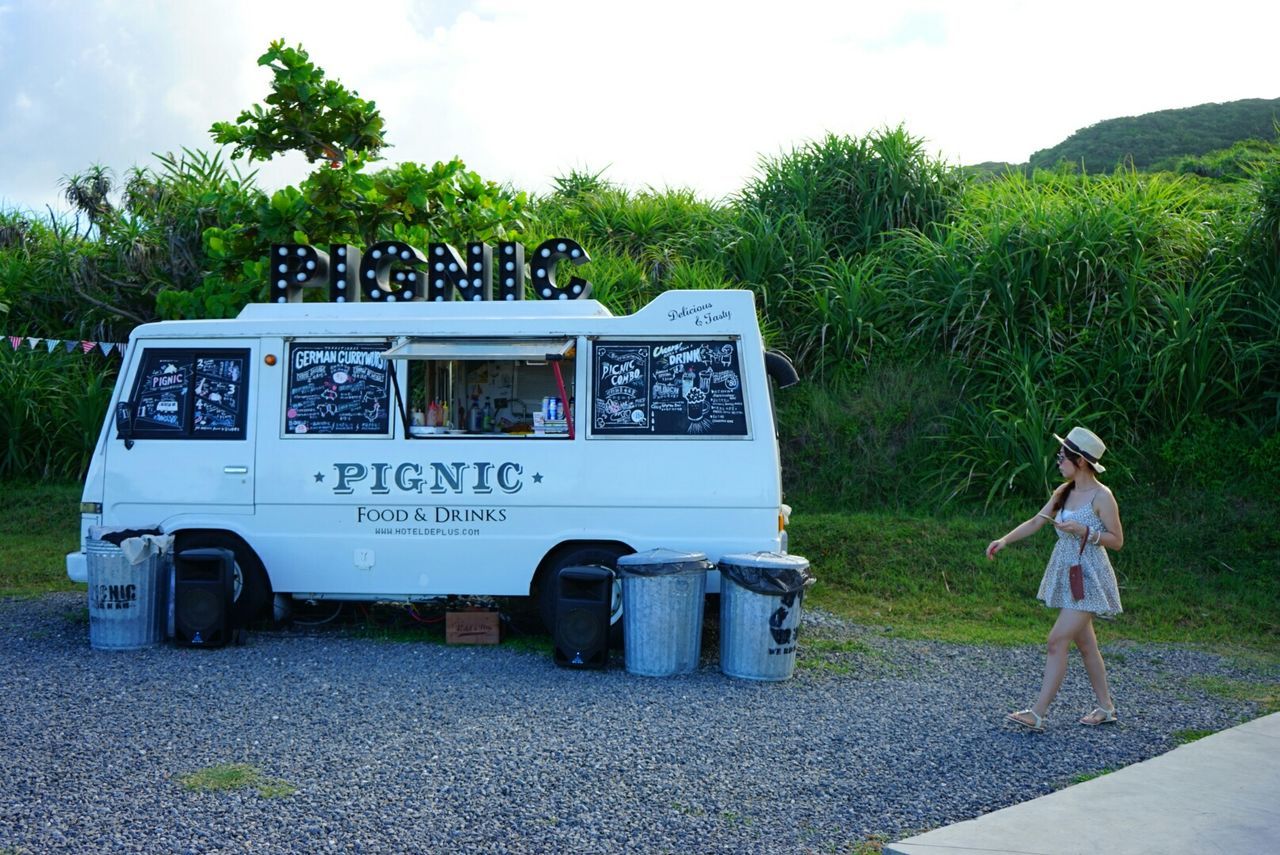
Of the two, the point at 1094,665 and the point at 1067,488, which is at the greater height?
the point at 1067,488

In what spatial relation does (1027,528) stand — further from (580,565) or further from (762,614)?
(580,565)

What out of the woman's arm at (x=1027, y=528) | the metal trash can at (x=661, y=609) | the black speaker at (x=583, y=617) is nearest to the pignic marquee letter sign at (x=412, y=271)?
the black speaker at (x=583, y=617)

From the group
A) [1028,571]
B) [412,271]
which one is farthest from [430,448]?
[1028,571]

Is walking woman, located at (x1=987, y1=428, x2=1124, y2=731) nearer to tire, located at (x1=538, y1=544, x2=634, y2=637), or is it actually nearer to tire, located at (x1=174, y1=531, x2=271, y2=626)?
tire, located at (x1=538, y1=544, x2=634, y2=637)

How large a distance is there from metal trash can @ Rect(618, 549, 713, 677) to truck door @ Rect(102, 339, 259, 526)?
9.76ft

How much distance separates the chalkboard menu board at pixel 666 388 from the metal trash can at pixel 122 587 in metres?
3.34

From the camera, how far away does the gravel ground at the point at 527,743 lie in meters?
4.79

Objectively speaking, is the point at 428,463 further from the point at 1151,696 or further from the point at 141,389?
the point at 1151,696

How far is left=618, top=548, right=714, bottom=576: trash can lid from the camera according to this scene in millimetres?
7582

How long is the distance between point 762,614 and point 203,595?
397 cm

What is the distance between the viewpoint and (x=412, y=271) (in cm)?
1047

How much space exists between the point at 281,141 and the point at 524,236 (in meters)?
3.32

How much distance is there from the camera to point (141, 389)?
28.2 ft

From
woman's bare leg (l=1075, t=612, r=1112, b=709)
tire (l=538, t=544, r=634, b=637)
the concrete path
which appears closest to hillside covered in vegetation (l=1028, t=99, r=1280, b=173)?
tire (l=538, t=544, r=634, b=637)
